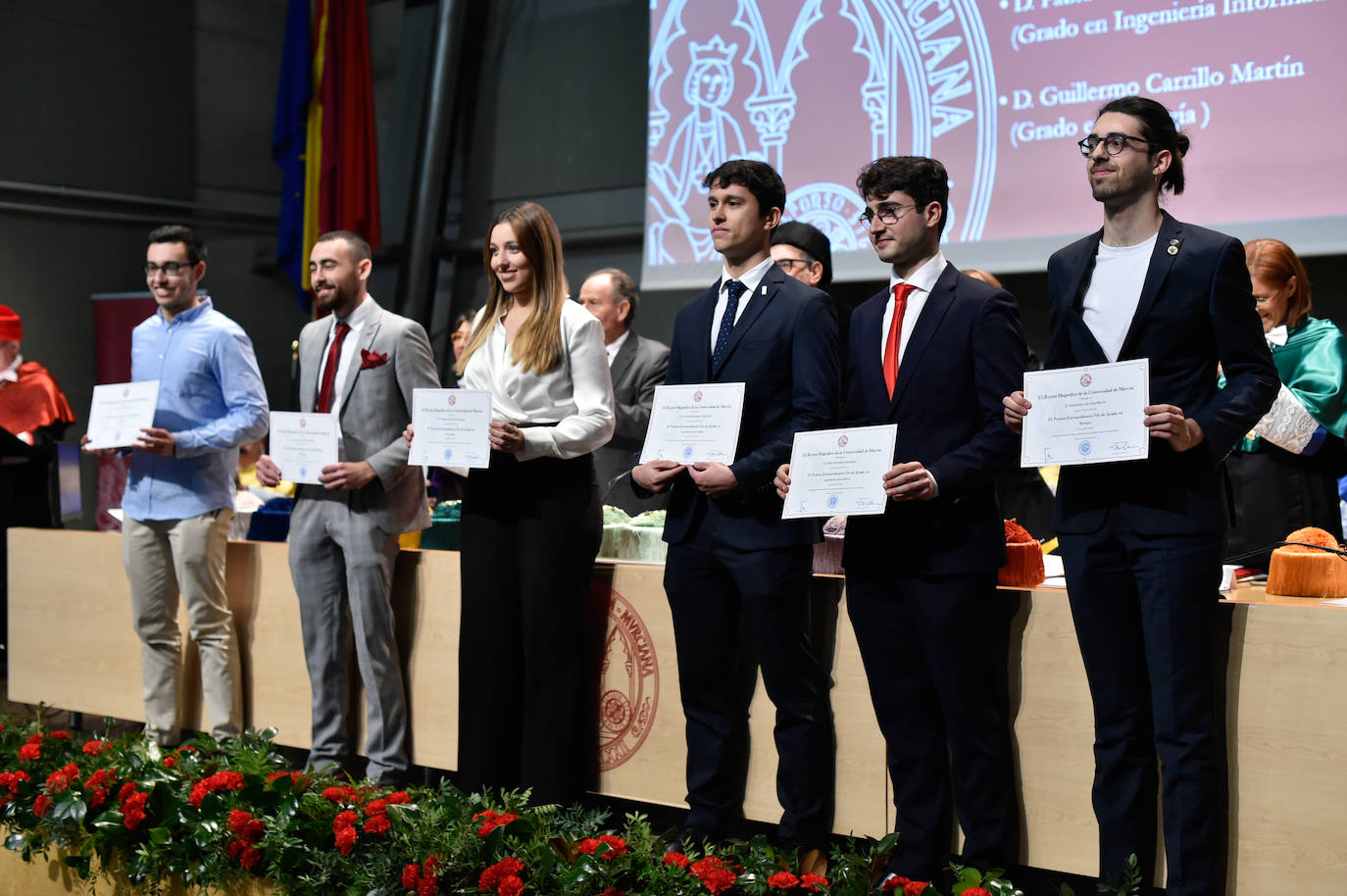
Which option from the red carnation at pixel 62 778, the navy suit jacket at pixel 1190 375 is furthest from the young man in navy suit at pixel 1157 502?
the red carnation at pixel 62 778

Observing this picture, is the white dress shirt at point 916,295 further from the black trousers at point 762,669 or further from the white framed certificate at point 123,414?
the white framed certificate at point 123,414

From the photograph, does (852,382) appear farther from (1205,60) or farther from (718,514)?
(1205,60)

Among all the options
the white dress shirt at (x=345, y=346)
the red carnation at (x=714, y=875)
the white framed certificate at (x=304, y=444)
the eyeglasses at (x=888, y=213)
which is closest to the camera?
the red carnation at (x=714, y=875)

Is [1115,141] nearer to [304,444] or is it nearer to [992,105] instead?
[304,444]

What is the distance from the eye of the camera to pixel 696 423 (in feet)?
8.66

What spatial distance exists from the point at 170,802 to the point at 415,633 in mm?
804

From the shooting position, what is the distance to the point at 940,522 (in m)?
2.45

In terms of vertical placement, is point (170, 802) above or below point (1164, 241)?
below

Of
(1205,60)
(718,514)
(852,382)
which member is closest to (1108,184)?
(852,382)

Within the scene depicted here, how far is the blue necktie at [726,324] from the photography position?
2752 millimetres

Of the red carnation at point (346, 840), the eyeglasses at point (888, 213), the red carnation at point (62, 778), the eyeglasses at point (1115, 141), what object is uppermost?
the eyeglasses at point (1115, 141)

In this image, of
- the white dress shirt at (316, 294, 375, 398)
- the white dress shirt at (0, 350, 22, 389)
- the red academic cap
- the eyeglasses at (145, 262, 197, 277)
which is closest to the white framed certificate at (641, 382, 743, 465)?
the white dress shirt at (316, 294, 375, 398)

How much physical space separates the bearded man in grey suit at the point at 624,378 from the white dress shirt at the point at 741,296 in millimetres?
1293

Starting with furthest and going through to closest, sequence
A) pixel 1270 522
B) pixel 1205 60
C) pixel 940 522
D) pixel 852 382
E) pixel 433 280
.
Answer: pixel 433 280 < pixel 1205 60 < pixel 1270 522 < pixel 852 382 < pixel 940 522
